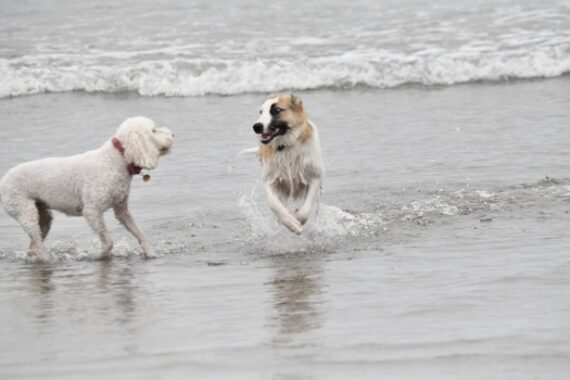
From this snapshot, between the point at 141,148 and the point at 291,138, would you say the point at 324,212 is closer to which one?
the point at 291,138

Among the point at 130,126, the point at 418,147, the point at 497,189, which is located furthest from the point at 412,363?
the point at 418,147

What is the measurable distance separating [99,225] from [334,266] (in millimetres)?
1831

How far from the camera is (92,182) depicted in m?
7.32

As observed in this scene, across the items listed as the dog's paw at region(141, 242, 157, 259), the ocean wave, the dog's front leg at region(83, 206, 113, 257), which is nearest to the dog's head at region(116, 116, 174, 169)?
the dog's front leg at region(83, 206, 113, 257)

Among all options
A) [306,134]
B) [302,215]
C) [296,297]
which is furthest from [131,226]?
[296,297]

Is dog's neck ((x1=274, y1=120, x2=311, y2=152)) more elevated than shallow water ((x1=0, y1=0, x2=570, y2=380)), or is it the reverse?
dog's neck ((x1=274, y1=120, x2=311, y2=152))

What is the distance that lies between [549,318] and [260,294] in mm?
1678

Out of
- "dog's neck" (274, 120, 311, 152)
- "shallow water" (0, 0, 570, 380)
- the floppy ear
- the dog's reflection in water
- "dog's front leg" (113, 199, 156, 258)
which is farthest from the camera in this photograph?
"dog's neck" (274, 120, 311, 152)

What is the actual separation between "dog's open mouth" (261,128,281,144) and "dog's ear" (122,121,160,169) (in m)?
0.81

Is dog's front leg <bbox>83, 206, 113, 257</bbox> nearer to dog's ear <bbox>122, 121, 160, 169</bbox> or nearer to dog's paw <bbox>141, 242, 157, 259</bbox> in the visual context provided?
dog's paw <bbox>141, 242, 157, 259</bbox>

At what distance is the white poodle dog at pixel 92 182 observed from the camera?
719 cm

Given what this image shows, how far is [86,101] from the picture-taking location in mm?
15711

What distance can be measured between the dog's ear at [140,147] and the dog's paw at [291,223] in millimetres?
1052

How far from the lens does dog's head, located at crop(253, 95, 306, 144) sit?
7512 millimetres
